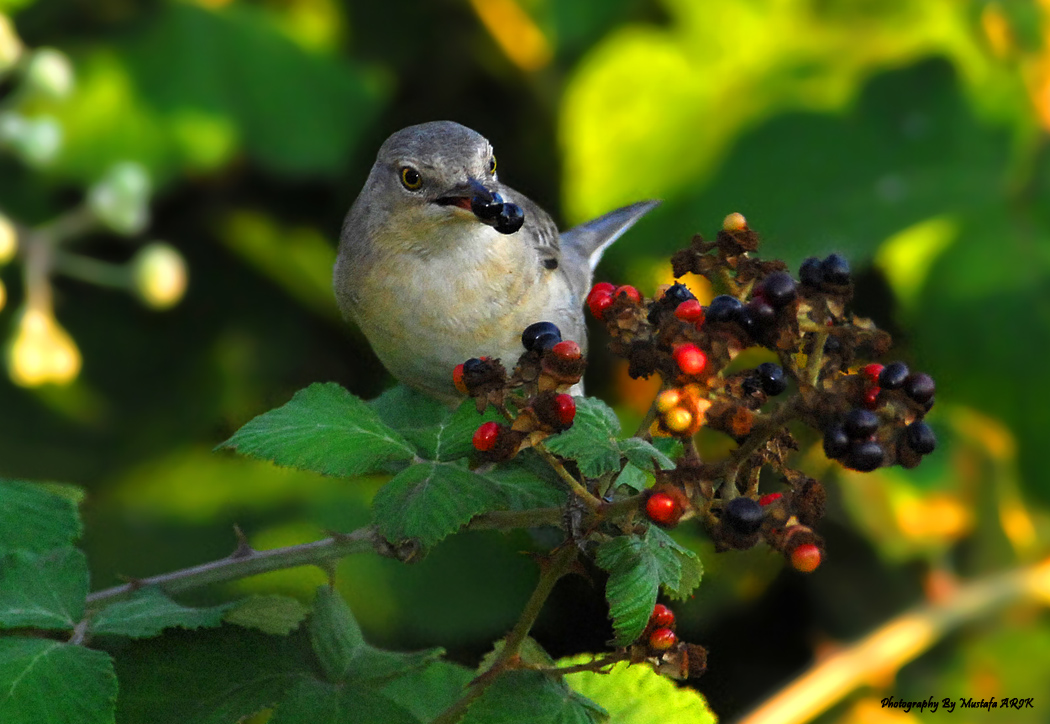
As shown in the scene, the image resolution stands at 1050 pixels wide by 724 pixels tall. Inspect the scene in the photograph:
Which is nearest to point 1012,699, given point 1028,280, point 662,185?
point 1028,280

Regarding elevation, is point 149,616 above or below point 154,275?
above

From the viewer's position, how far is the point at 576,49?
4.61 meters

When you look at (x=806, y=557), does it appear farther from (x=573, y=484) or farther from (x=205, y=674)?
(x=205, y=674)

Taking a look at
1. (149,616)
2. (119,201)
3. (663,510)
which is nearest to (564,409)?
(663,510)

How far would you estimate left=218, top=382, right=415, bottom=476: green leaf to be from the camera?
1658 mm

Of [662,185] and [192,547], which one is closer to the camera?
[192,547]

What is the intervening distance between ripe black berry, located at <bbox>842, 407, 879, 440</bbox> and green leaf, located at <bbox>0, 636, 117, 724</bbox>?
3.18 ft

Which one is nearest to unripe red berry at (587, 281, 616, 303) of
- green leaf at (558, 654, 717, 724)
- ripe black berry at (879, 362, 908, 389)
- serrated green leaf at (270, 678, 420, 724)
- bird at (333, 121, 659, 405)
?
ripe black berry at (879, 362, 908, 389)

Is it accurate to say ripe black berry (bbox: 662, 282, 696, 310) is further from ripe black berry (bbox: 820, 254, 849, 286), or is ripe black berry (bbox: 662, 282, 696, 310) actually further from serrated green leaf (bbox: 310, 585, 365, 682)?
serrated green leaf (bbox: 310, 585, 365, 682)

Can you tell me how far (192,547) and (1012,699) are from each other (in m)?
2.63

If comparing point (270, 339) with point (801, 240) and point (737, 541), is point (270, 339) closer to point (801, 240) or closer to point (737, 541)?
point (801, 240)

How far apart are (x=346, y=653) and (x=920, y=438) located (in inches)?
34.3

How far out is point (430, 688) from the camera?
1.80m

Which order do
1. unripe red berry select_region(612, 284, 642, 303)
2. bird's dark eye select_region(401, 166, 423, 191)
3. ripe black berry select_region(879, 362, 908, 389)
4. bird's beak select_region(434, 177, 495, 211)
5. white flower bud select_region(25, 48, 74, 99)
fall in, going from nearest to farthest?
1. ripe black berry select_region(879, 362, 908, 389)
2. unripe red berry select_region(612, 284, 642, 303)
3. bird's beak select_region(434, 177, 495, 211)
4. bird's dark eye select_region(401, 166, 423, 191)
5. white flower bud select_region(25, 48, 74, 99)
